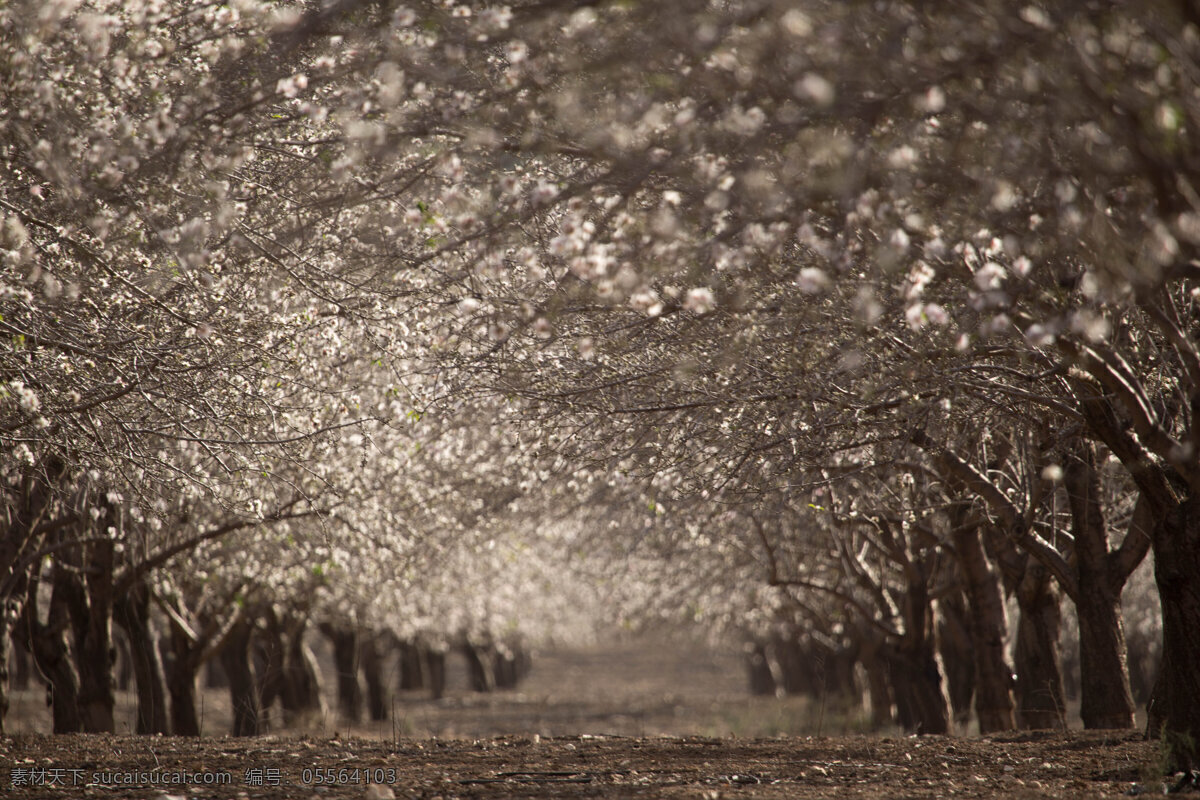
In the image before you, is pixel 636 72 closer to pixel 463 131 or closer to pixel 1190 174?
pixel 463 131

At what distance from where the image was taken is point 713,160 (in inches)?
272

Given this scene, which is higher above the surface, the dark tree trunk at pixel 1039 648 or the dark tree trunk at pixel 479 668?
the dark tree trunk at pixel 1039 648

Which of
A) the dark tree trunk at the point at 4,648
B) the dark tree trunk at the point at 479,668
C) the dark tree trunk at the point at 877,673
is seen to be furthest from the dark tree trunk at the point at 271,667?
the dark tree trunk at the point at 479,668

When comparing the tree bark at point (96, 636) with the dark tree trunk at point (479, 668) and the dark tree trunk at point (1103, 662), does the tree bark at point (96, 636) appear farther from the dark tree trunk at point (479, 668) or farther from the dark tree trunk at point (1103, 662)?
the dark tree trunk at point (479, 668)

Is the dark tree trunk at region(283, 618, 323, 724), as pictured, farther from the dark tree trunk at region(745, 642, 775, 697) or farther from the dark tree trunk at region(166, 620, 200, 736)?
the dark tree trunk at region(745, 642, 775, 697)

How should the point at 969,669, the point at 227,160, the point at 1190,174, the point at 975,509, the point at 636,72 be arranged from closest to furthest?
1. the point at 1190,174
2. the point at 636,72
3. the point at 227,160
4. the point at 975,509
5. the point at 969,669

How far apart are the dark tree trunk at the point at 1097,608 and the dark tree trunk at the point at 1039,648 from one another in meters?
0.99

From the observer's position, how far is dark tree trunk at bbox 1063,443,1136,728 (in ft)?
39.1

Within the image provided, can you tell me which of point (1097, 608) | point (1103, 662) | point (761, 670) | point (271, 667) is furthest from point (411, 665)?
point (1097, 608)

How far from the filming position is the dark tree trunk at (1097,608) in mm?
11906

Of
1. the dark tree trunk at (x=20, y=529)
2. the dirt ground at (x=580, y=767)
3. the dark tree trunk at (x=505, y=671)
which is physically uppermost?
the dark tree trunk at (x=20, y=529)

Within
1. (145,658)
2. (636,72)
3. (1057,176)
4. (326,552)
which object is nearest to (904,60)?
(1057,176)

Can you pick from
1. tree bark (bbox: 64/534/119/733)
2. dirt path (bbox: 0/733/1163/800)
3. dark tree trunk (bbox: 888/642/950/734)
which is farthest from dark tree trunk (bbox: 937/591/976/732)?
tree bark (bbox: 64/534/119/733)

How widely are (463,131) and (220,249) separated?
2.91 metres
